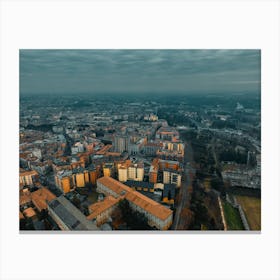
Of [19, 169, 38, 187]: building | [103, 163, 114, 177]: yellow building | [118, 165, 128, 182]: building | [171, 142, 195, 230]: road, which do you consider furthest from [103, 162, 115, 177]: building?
[171, 142, 195, 230]: road

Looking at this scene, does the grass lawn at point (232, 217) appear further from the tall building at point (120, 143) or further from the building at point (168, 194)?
the tall building at point (120, 143)

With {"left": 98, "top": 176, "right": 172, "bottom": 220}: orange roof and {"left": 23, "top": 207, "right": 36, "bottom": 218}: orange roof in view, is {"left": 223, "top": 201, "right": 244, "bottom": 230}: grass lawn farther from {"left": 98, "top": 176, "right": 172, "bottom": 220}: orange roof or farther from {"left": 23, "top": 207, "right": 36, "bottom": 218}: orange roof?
{"left": 23, "top": 207, "right": 36, "bottom": 218}: orange roof

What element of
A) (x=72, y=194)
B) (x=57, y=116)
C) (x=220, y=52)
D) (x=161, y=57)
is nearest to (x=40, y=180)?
(x=72, y=194)

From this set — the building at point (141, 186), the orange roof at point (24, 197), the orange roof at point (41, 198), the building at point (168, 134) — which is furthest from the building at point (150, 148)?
the orange roof at point (24, 197)

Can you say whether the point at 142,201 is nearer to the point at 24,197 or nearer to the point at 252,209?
the point at 252,209

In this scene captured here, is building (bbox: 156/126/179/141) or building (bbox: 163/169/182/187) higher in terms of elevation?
building (bbox: 156/126/179/141)

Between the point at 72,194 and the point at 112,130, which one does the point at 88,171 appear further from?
the point at 112,130

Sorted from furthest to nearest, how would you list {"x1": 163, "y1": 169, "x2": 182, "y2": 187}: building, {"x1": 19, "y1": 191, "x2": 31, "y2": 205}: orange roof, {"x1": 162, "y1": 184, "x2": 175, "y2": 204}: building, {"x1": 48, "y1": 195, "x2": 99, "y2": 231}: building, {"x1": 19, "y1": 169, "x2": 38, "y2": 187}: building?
{"x1": 163, "y1": 169, "x2": 182, "y2": 187}: building → {"x1": 19, "y1": 169, "x2": 38, "y2": 187}: building → {"x1": 162, "y1": 184, "x2": 175, "y2": 204}: building → {"x1": 19, "y1": 191, "x2": 31, "y2": 205}: orange roof → {"x1": 48, "y1": 195, "x2": 99, "y2": 231}: building
